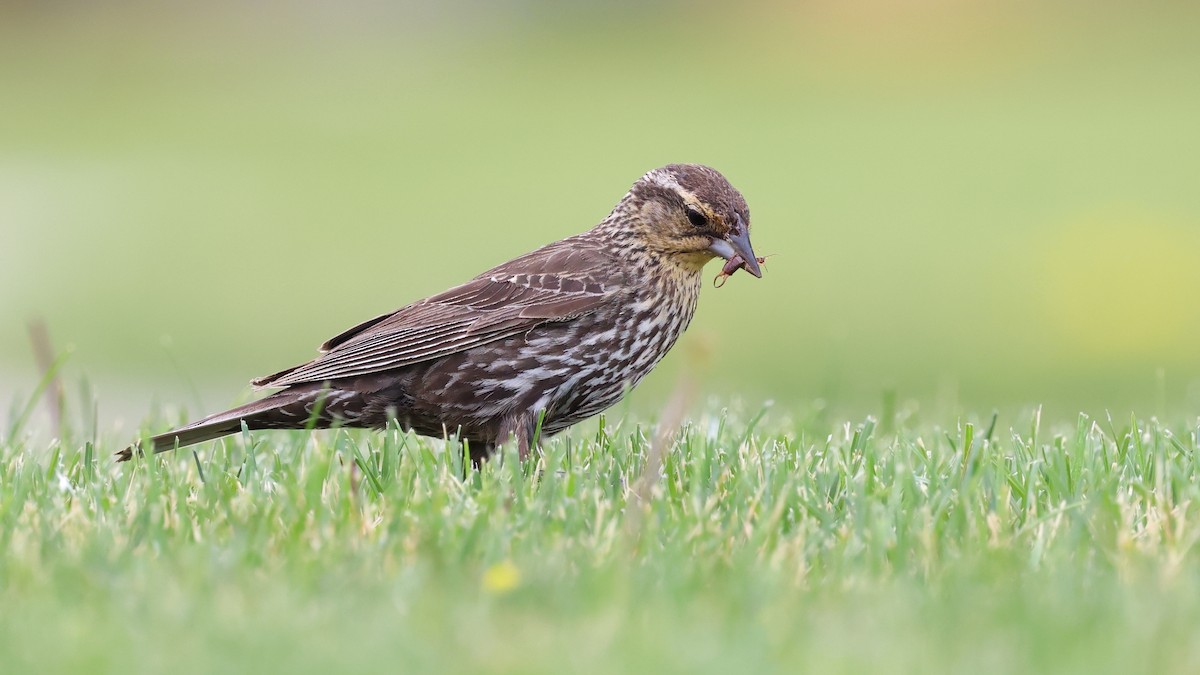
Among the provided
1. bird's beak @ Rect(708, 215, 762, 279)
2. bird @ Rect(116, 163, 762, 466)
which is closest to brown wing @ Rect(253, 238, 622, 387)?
bird @ Rect(116, 163, 762, 466)

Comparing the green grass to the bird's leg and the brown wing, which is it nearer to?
the bird's leg

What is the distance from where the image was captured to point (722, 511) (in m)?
4.37

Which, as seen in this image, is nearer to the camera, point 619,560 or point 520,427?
point 619,560

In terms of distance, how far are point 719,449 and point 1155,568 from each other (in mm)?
1736

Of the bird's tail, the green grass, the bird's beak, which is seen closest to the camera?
the green grass

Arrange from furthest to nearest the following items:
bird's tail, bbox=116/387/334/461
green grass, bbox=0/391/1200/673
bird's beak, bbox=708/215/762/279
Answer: bird's beak, bbox=708/215/762/279
bird's tail, bbox=116/387/334/461
green grass, bbox=0/391/1200/673

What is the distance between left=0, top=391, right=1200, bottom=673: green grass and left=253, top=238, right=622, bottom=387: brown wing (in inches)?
16.7

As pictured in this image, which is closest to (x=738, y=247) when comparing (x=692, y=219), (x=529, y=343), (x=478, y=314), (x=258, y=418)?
(x=692, y=219)

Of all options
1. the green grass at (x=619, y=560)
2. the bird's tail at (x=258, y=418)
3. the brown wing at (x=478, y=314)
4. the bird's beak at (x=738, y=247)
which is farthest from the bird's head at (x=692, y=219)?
the bird's tail at (x=258, y=418)

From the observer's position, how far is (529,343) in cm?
546

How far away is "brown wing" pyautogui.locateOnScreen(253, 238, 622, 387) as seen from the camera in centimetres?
548

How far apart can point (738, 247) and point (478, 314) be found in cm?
93

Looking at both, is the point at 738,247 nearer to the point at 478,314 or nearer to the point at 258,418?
the point at 478,314

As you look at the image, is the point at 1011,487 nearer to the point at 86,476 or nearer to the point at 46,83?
the point at 86,476
